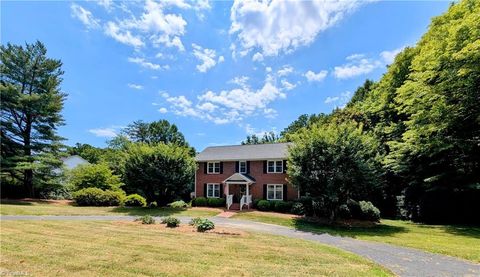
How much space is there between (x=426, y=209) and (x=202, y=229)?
17.0m

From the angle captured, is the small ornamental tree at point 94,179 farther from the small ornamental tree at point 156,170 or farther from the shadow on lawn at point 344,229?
the shadow on lawn at point 344,229

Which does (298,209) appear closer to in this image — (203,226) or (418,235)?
(418,235)

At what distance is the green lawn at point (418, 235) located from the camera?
1165 centimetres

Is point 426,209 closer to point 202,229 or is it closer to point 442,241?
point 442,241

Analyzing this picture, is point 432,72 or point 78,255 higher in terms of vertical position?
point 432,72

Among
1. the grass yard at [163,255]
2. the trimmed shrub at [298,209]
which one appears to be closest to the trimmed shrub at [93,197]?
the grass yard at [163,255]

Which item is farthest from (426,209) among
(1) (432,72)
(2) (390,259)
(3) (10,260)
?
(3) (10,260)

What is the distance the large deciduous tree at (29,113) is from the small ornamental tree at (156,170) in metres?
11.1

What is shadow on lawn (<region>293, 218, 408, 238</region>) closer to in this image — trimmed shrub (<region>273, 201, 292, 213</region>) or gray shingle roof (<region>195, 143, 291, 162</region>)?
trimmed shrub (<region>273, 201, 292, 213</region>)

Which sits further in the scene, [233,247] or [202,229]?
[202,229]

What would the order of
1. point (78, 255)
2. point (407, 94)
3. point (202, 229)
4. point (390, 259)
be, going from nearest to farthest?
point (78, 255), point (390, 259), point (202, 229), point (407, 94)

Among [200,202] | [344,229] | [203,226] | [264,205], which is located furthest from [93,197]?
[344,229]

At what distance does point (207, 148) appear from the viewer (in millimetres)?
34500

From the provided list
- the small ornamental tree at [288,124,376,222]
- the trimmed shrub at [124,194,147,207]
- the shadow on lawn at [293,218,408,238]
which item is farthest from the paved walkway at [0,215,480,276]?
the trimmed shrub at [124,194,147,207]
